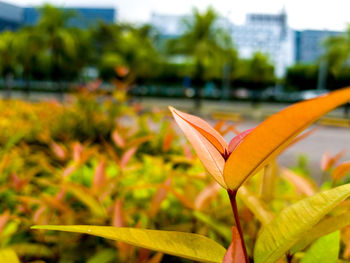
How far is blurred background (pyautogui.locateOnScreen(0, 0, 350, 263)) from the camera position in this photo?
98 centimetres

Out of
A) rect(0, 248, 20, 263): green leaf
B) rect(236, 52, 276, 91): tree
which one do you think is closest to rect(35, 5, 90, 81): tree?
rect(236, 52, 276, 91): tree

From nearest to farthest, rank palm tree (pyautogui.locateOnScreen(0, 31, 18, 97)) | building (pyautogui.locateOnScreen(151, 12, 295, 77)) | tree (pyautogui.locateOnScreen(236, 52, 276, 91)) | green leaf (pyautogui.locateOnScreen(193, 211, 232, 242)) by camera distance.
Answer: green leaf (pyautogui.locateOnScreen(193, 211, 232, 242)) < palm tree (pyautogui.locateOnScreen(0, 31, 18, 97)) < tree (pyautogui.locateOnScreen(236, 52, 276, 91)) < building (pyautogui.locateOnScreen(151, 12, 295, 77))

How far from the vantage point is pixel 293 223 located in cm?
53

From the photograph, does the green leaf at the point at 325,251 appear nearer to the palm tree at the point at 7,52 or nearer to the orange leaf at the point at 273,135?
the orange leaf at the point at 273,135

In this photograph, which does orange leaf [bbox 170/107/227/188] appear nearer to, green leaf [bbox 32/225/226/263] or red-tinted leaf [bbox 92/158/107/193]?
green leaf [bbox 32/225/226/263]

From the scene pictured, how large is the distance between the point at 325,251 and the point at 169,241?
Result: 28cm

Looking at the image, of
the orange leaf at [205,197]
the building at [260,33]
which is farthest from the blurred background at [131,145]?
the building at [260,33]

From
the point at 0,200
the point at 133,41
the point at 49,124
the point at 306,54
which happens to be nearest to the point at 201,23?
the point at 133,41

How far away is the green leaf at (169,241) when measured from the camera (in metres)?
0.46

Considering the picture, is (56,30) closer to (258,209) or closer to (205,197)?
(205,197)

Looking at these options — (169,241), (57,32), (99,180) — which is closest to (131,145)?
(99,180)

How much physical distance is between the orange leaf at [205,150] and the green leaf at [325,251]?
0.26 m

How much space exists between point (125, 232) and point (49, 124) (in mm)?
2627

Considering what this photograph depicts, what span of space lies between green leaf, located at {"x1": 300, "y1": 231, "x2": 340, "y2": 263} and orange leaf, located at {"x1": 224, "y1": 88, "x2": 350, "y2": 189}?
0.25m
